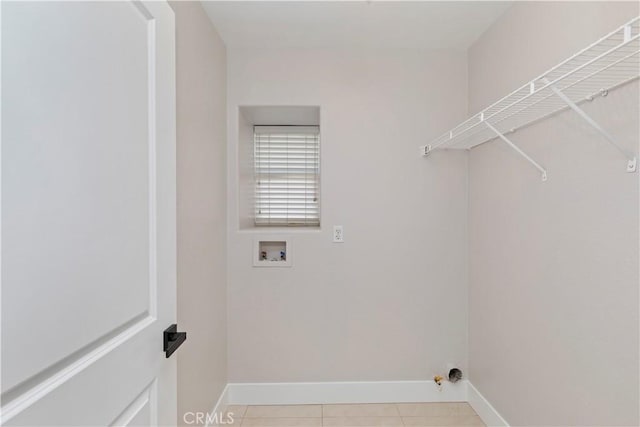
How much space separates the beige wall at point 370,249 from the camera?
2.14m

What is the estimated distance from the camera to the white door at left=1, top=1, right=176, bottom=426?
0.50m

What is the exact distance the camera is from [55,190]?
569 millimetres

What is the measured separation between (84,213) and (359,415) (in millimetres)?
1974

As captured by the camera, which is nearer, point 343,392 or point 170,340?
point 170,340

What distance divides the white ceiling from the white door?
3.13ft

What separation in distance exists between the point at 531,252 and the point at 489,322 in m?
0.59

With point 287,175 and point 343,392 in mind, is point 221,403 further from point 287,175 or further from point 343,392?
point 287,175

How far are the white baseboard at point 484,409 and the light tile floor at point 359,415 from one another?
36 mm

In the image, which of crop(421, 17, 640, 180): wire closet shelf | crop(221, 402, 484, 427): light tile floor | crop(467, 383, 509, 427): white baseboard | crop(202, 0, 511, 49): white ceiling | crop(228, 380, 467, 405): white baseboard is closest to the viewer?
crop(421, 17, 640, 180): wire closet shelf

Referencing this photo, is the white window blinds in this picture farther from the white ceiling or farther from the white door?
the white door

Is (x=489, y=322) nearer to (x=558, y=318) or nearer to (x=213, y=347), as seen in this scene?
(x=558, y=318)

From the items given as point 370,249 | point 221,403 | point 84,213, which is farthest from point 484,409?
point 84,213

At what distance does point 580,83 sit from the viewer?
1150 mm

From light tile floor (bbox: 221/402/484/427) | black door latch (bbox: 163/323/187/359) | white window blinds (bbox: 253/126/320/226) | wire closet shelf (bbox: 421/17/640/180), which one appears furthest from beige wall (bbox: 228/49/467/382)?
black door latch (bbox: 163/323/187/359)
